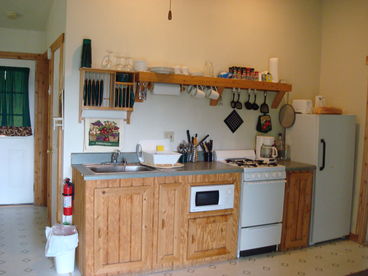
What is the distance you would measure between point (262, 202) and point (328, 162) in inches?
39.7

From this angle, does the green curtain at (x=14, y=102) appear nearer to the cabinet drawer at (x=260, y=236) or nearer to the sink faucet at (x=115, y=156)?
the sink faucet at (x=115, y=156)

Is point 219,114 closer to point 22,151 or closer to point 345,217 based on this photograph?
point 345,217

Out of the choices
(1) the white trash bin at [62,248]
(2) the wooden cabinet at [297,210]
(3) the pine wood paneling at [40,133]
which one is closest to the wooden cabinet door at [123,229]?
(1) the white trash bin at [62,248]

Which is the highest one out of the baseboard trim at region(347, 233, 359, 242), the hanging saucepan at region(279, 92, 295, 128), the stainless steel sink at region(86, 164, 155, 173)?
the hanging saucepan at region(279, 92, 295, 128)

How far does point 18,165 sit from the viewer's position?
17.9 ft

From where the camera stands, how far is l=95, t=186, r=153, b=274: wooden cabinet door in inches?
118

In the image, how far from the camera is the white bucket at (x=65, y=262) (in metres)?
3.12

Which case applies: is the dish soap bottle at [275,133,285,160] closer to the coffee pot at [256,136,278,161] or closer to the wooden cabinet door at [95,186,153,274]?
the coffee pot at [256,136,278,161]

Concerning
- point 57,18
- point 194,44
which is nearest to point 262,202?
point 194,44

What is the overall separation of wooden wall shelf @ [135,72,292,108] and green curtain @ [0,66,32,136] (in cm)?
263

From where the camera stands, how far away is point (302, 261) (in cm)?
367

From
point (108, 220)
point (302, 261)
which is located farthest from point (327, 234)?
point (108, 220)

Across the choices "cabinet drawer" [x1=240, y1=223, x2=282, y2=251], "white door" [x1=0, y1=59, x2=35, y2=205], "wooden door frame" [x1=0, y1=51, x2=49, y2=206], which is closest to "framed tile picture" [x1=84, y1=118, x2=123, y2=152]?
"cabinet drawer" [x1=240, y1=223, x2=282, y2=251]

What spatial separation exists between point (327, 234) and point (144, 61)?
109 inches
